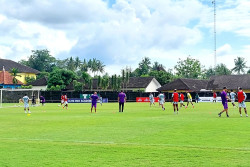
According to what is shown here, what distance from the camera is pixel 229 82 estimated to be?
85.9m

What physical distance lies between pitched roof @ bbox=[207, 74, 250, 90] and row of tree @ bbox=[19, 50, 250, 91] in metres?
3.28

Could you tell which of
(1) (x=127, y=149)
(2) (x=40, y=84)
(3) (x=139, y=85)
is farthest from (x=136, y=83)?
(1) (x=127, y=149)

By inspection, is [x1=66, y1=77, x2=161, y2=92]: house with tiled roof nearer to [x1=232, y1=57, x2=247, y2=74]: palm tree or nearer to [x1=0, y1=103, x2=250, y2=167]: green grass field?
[x1=232, y1=57, x2=247, y2=74]: palm tree

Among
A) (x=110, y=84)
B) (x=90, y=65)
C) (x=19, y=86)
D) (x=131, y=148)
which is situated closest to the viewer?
(x=131, y=148)

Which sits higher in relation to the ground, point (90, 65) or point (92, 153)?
point (90, 65)

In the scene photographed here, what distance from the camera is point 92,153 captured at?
389 inches

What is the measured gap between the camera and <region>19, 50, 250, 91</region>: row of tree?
301 feet

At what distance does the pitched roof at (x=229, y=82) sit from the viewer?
82812 millimetres

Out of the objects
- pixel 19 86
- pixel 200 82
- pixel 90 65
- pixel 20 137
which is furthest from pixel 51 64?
pixel 20 137

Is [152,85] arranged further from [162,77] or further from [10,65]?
[10,65]

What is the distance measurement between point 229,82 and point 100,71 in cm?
6563

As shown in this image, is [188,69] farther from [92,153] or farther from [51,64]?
[92,153]

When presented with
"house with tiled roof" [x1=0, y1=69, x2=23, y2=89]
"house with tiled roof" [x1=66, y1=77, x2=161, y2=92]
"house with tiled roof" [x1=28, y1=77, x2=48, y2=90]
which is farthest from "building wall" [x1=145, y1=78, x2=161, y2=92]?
"house with tiled roof" [x1=0, y1=69, x2=23, y2=89]

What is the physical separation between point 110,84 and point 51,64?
55074mm
